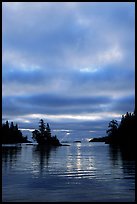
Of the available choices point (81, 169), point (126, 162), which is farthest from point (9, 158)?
point (81, 169)

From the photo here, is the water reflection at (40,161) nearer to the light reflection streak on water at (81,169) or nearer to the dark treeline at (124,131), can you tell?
the light reflection streak on water at (81,169)

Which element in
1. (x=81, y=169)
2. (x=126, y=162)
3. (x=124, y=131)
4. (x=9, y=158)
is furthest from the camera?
(x=124, y=131)

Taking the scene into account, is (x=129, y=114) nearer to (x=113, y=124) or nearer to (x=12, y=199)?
(x=113, y=124)

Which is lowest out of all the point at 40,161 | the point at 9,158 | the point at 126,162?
the point at 9,158

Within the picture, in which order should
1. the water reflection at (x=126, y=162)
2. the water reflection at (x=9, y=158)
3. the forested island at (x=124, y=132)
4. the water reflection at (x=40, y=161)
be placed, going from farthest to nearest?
the forested island at (x=124, y=132) → the water reflection at (x=9, y=158) → the water reflection at (x=40, y=161) → the water reflection at (x=126, y=162)

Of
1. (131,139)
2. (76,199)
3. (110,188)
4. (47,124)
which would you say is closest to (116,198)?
(76,199)

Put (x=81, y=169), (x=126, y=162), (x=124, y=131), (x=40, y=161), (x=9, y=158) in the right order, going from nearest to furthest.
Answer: (x=81, y=169), (x=126, y=162), (x=40, y=161), (x=9, y=158), (x=124, y=131)

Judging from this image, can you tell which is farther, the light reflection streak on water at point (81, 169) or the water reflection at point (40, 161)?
the water reflection at point (40, 161)

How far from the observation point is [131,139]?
463 feet

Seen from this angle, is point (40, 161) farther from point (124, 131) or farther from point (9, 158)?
point (124, 131)

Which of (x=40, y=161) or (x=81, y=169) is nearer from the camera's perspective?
(x=81, y=169)

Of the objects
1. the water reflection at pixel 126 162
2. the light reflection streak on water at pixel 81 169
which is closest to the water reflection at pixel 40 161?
the light reflection streak on water at pixel 81 169

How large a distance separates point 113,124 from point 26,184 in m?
164

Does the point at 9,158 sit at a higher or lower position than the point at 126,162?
lower
